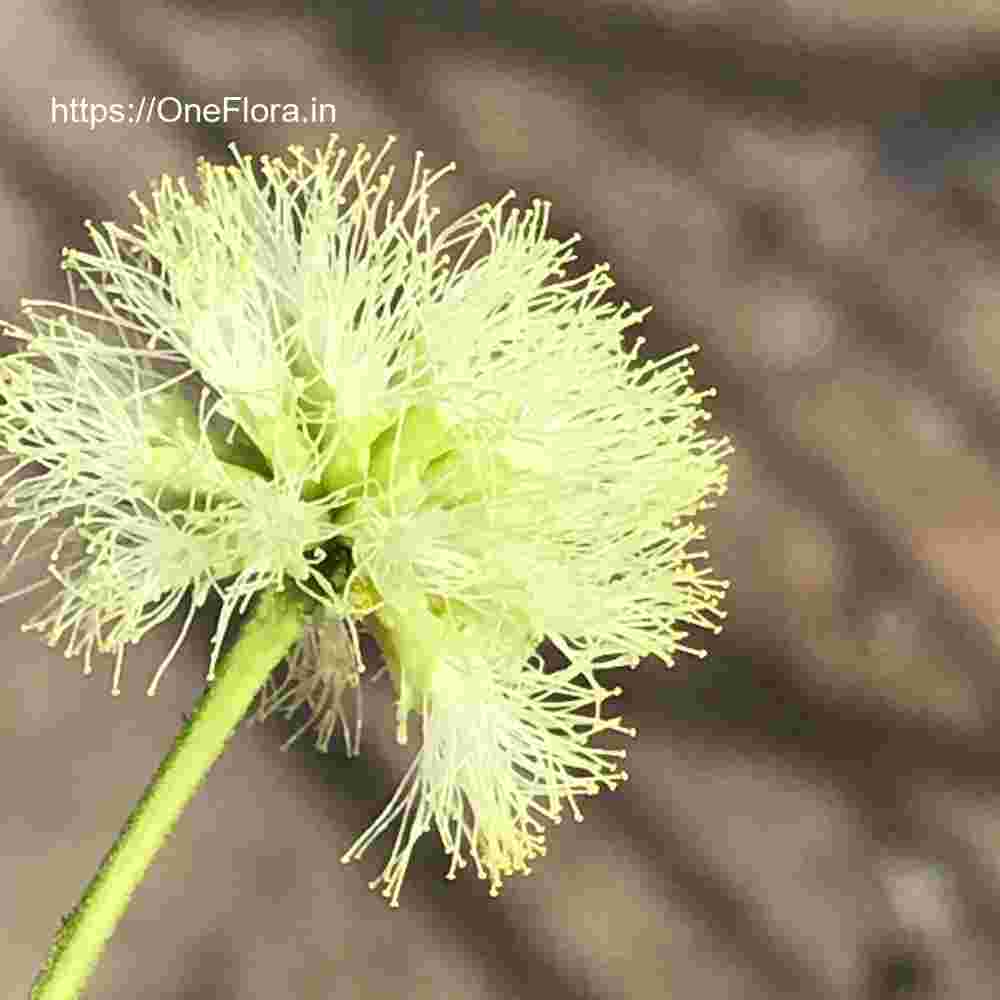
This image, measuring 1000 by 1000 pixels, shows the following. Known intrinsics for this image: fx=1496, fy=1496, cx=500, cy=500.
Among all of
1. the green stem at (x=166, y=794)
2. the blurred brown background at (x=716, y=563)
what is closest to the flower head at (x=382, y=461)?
the green stem at (x=166, y=794)

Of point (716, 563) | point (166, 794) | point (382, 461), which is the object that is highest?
point (716, 563)

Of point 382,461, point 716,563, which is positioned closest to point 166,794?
point 382,461

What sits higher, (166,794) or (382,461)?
(382,461)

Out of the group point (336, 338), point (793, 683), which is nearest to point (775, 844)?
point (793, 683)

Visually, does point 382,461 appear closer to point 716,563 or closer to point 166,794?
point 166,794

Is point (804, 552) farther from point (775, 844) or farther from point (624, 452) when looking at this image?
point (624, 452)

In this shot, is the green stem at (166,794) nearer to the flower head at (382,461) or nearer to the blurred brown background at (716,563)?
the flower head at (382,461)

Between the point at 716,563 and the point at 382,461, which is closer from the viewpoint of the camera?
the point at 382,461
